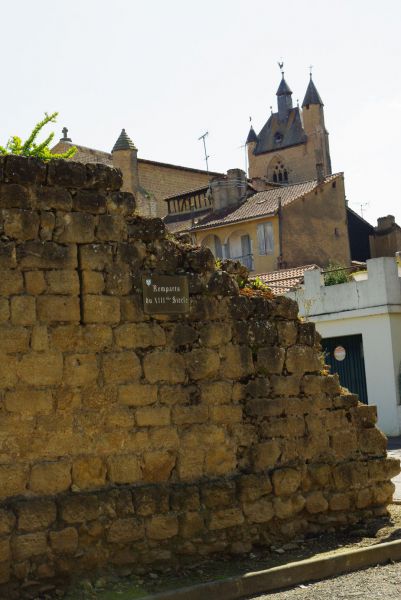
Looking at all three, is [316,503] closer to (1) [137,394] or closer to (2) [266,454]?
(2) [266,454]

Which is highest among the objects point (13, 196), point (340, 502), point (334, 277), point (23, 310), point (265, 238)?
point (265, 238)

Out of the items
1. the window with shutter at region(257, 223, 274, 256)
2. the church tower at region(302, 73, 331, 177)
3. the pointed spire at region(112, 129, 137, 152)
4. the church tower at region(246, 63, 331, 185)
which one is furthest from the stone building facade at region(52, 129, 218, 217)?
the church tower at region(302, 73, 331, 177)

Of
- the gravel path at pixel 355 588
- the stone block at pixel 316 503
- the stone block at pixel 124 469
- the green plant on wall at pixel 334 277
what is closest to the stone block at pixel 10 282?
the stone block at pixel 124 469

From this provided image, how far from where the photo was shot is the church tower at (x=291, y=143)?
84.7m

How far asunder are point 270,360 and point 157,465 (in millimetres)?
1513

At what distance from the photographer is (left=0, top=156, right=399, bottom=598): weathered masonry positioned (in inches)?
261

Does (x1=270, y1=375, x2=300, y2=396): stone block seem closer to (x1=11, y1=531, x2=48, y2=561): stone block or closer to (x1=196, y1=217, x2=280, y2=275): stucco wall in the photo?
(x1=11, y1=531, x2=48, y2=561): stone block

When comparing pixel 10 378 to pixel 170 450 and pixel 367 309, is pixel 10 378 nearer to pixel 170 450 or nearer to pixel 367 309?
pixel 170 450

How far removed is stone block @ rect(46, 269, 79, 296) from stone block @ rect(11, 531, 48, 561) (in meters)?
1.81

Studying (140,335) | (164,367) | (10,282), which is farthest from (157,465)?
(10,282)

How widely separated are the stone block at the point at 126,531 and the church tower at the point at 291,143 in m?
75.2

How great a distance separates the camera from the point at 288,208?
134 ft

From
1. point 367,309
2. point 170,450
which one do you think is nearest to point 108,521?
point 170,450

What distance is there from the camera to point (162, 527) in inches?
280
